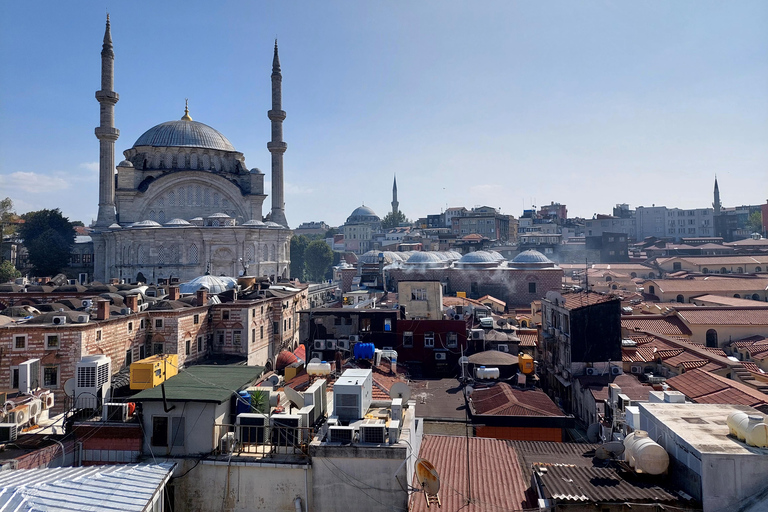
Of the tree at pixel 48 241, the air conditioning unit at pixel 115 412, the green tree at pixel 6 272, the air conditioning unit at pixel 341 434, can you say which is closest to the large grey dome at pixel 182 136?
the tree at pixel 48 241

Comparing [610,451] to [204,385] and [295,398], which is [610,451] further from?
[204,385]

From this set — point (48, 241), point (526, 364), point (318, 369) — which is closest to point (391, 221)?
point (48, 241)

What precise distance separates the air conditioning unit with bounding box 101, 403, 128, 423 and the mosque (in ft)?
90.2

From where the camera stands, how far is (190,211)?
40.5 m

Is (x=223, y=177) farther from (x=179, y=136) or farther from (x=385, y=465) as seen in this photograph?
(x=385, y=465)

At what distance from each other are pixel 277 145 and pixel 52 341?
100ft

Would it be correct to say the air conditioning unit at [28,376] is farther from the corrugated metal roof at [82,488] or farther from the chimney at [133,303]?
the corrugated metal roof at [82,488]

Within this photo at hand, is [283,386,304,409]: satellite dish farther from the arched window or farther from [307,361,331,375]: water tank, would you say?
the arched window

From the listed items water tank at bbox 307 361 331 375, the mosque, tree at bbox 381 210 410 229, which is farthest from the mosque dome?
water tank at bbox 307 361 331 375

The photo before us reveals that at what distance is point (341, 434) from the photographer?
23.8 feet

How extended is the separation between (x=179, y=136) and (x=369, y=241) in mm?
42523

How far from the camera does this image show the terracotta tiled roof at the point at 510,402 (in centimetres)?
1341

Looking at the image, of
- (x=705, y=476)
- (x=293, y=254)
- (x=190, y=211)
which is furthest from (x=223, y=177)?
(x=705, y=476)

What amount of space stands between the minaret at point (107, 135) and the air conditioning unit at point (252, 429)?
35.4 metres
